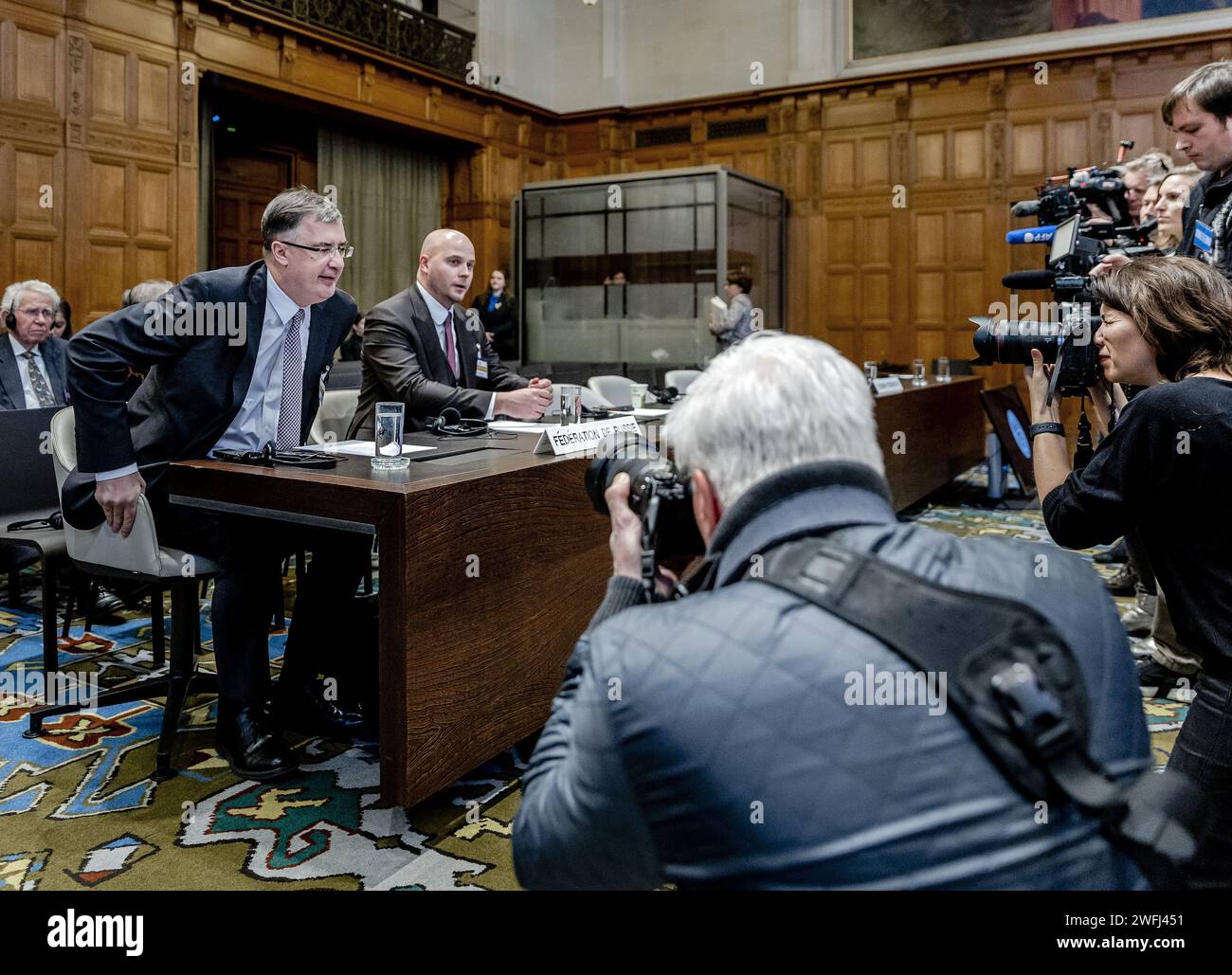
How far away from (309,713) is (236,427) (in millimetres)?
778

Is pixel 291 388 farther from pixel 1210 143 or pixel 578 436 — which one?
pixel 1210 143

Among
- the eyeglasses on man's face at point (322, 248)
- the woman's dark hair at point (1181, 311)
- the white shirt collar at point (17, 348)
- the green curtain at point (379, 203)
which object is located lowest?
the woman's dark hair at point (1181, 311)

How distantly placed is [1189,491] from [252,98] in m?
8.74

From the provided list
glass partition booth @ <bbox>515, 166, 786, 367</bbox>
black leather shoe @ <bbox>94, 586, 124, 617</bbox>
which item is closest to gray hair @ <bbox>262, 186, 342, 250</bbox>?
black leather shoe @ <bbox>94, 586, 124, 617</bbox>

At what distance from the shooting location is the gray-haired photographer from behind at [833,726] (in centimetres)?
74

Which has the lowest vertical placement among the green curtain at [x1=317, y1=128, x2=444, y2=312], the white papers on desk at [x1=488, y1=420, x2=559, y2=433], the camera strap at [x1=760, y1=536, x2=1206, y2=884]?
the camera strap at [x1=760, y1=536, x2=1206, y2=884]

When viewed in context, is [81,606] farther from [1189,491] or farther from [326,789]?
[1189,491]

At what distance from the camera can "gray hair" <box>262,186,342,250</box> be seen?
7.80 feet

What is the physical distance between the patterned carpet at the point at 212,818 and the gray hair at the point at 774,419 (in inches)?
49.4

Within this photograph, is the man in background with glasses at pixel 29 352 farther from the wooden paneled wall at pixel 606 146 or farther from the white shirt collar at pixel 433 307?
the wooden paneled wall at pixel 606 146

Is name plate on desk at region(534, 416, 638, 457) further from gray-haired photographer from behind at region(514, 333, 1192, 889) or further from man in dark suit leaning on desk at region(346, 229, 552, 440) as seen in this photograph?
gray-haired photographer from behind at region(514, 333, 1192, 889)

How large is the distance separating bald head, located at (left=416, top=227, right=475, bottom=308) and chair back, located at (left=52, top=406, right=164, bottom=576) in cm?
119

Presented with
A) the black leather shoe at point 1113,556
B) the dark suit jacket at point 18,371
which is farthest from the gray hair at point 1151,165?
the dark suit jacket at point 18,371

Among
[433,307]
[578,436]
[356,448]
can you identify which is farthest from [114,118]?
[578,436]
